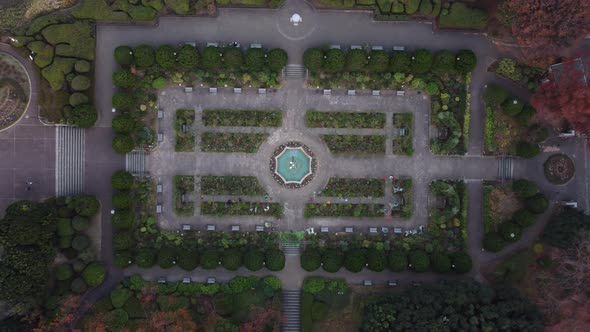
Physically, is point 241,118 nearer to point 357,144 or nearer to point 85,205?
point 357,144

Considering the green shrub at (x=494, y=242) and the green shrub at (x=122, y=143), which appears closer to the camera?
the green shrub at (x=122, y=143)

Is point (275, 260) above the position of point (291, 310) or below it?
above

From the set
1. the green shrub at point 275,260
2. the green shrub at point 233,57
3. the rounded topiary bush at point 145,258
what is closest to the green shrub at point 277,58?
the green shrub at point 233,57

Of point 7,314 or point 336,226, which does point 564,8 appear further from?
point 7,314

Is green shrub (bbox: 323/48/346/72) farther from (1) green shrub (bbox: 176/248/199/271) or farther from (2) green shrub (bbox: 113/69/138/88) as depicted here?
(1) green shrub (bbox: 176/248/199/271)

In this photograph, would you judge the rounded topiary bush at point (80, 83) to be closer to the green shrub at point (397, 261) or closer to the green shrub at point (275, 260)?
the green shrub at point (275, 260)

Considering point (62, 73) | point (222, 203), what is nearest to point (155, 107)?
point (62, 73)

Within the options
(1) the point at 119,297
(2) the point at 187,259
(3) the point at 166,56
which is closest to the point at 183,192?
(2) the point at 187,259

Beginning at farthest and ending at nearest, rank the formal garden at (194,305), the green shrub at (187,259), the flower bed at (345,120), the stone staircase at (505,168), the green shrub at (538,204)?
the stone staircase at (505,168)
the flower bed at (345,120)
the green shrub at (538,204)
the green shrub at (187,259)
the formal garden at (194,305)
